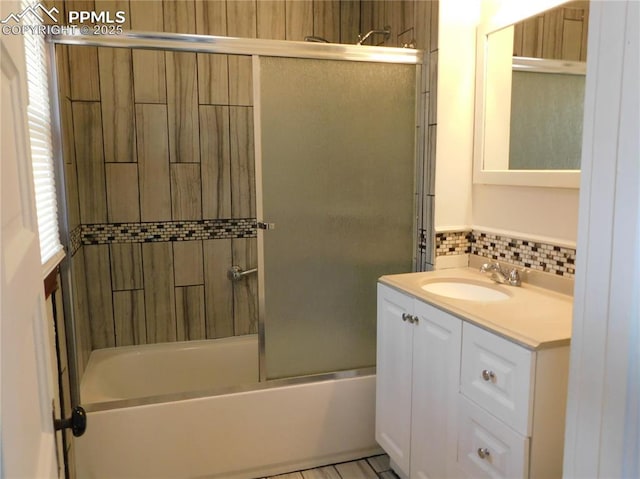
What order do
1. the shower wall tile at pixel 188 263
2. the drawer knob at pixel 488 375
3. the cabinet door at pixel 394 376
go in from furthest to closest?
the shower wall tile at pixel 188 263, the cabinet door at pixel 394 376, the drawer knob at pixel 488 375

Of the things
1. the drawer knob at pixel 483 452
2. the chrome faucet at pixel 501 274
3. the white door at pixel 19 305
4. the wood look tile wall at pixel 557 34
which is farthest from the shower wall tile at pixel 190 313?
the white door at pixel 19 305

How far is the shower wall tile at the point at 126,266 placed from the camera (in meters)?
3.01

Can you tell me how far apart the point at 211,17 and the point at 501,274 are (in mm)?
2147

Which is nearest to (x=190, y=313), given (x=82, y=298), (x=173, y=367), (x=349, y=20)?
(x=173, y=367)

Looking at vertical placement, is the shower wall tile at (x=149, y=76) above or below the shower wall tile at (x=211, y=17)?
below

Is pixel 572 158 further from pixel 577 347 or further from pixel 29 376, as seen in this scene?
pixel 29 376

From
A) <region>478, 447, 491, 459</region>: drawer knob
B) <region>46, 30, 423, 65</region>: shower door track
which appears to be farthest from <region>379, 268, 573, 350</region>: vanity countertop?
<region>46, 30, 423, 65</region>: shower door track

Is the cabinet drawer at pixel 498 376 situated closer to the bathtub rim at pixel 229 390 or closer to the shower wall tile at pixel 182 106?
the bathtub rim at pixel 229 390

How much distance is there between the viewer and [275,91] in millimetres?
2152

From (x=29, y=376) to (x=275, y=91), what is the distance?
169 centimetres

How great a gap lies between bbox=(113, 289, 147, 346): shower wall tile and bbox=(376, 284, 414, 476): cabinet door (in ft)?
5.18

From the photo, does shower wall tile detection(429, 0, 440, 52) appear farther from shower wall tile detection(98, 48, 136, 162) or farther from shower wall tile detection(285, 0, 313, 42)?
shower wall tile detection(98, 48, 136, 162)

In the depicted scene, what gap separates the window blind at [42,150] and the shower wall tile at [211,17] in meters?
1.25

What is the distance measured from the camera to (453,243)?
242 cm
